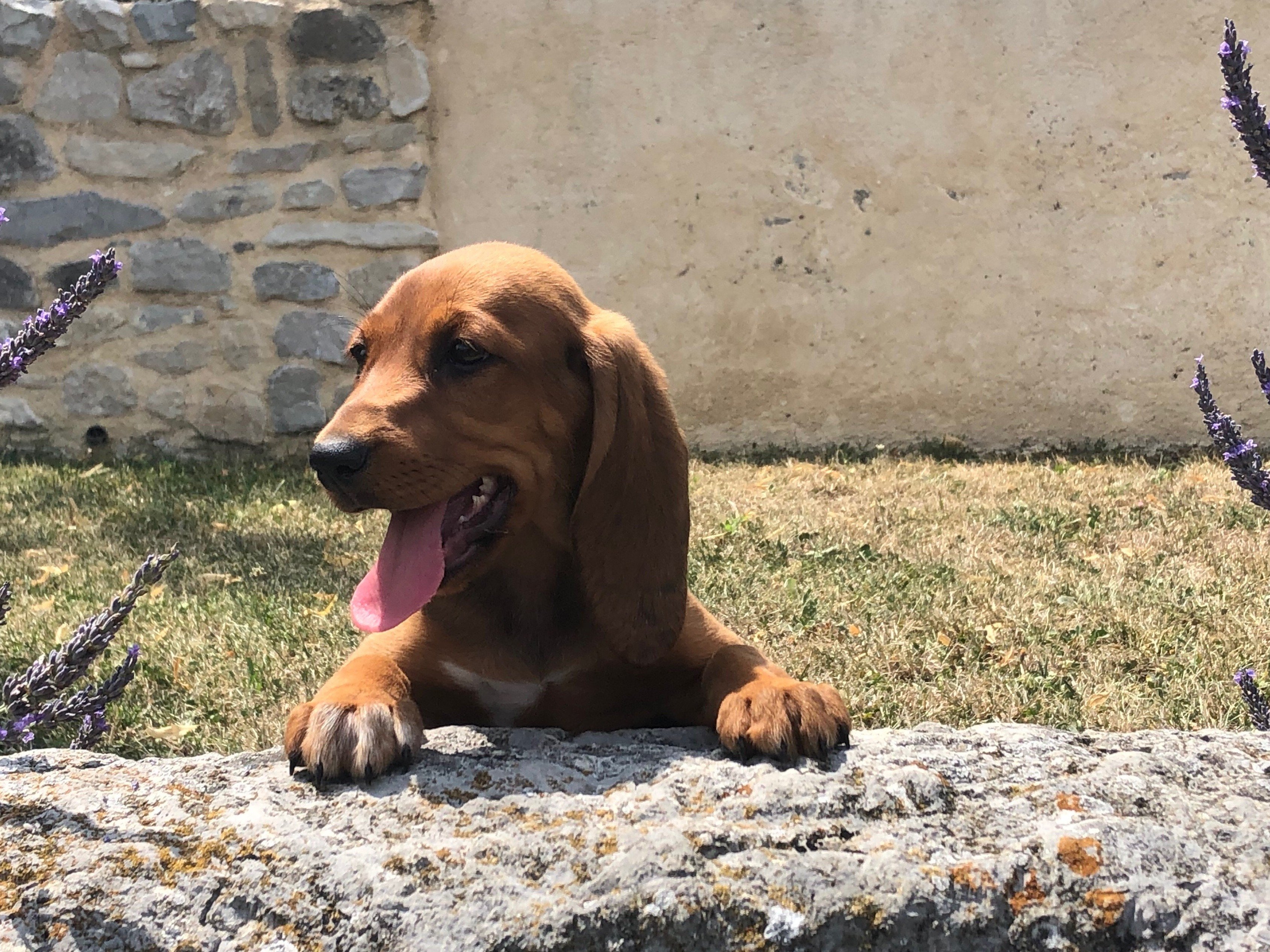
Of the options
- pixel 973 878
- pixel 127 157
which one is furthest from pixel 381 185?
pixel 973 878

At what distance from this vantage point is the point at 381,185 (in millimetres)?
7418

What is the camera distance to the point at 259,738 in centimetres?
329

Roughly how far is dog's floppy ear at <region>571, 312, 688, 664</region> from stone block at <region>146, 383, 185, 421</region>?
5776mm

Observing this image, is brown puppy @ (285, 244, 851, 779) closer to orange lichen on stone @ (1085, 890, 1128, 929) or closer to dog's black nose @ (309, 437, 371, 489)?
dog's black nose @ (309, 437, 371, 489)

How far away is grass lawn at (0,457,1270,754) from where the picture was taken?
3549 mm

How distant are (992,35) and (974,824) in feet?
23.3

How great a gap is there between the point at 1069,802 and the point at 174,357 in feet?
23.0

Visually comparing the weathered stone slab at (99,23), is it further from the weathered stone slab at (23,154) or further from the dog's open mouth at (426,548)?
the dog's open mouth at (426,548)

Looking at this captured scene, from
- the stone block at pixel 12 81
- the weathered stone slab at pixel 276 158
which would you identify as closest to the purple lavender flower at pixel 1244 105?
the weathered stone slab at pixel 276 158

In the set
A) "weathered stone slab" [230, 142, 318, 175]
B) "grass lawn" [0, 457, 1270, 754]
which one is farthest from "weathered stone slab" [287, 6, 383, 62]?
"grass lawn" [0, 457, 1270, 754]

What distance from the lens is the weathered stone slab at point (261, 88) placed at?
7.29 meters

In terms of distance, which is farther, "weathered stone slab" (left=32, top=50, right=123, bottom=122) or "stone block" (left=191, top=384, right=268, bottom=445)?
"stone block" (left=191, top=384, right=268, bottom=445)

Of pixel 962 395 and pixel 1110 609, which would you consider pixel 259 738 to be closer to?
pixel 1110 609

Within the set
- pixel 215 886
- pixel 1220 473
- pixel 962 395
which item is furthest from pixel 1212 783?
pixel 962 395
